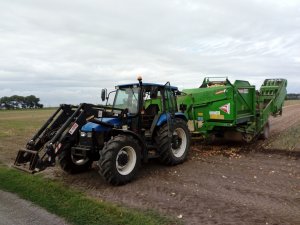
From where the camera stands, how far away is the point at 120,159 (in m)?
8.06

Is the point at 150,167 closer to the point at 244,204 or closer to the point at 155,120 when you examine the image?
the point at 155,120

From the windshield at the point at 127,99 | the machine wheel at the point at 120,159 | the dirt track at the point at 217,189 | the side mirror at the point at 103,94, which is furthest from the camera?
the side mirror at the point at 103,94

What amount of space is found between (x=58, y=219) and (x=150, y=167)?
3858 millimetres

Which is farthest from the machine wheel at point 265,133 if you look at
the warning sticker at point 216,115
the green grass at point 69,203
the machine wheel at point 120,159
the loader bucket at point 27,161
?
the loader bucket at point 27,161

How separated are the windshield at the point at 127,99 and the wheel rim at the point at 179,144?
5.11 ft

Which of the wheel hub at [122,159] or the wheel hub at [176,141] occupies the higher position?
the wheel hub at [176,141]

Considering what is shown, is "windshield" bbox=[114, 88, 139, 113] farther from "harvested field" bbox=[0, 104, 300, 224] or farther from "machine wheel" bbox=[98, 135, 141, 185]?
"harvested field" bbox=[0, 104, 300, 224]

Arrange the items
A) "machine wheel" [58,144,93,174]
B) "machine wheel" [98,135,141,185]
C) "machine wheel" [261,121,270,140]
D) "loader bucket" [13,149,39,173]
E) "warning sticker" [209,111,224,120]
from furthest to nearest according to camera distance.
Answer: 1. "machine wheel" [261,121,270,140]
2. "warning sticker" [209,111,224,120]
3. "machine wheel" [58,144,93,174]
4. "machine wheel" [98,135,141,185]
5. "loader bucket" [13,149,39,173]

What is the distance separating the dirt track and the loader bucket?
3.54ft

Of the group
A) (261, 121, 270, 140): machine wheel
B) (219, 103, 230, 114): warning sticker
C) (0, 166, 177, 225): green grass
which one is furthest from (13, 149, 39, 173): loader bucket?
(261, 121, 270, 140): machine wheel

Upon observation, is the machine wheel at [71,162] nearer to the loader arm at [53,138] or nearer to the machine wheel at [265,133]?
the loader arm at [53,138]

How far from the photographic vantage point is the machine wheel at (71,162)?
29.1 feet

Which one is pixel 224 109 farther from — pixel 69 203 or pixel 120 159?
pixel 69 203

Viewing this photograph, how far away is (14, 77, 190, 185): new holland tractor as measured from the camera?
7.79 meters
